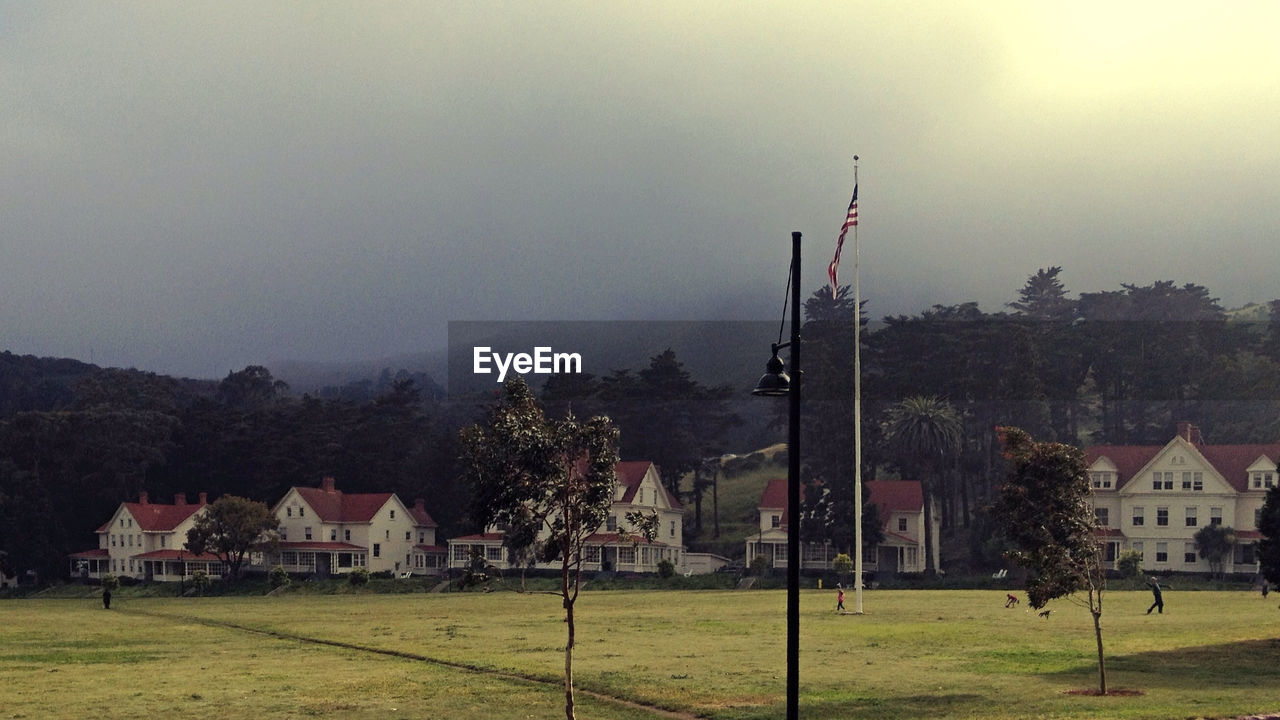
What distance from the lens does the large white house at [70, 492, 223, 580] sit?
154m

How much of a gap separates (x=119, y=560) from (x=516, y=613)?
92.2 m

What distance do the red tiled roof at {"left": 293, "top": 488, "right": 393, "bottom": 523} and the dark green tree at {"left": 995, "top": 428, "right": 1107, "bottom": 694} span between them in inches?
4614

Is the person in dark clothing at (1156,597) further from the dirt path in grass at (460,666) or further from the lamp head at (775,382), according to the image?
the lamp head at (775,382)

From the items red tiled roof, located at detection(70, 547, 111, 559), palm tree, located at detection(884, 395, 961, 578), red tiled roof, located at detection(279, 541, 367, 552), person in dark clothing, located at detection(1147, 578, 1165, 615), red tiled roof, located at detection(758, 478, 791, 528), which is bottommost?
red tiled roof, located at detection(70, 547, 111, 559)

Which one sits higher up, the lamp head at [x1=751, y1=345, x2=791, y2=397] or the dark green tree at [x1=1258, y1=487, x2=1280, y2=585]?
the lamp head at [x1=751, y1=345, x2=791, y2=397]

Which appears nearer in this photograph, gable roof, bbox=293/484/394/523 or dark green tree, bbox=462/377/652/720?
dark green tree, bbox=462/377/652/720

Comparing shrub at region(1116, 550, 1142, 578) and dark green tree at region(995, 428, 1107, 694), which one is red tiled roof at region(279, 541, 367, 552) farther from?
dark green tree at region(995, 428, 1107, 694)

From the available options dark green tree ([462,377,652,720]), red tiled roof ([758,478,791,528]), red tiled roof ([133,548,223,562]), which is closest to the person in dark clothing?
dark green tree ([462,377,652,720])

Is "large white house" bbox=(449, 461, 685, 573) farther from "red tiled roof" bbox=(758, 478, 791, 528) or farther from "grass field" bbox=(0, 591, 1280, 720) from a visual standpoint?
"grass field" bbox=(0, 591, 1280, 720)

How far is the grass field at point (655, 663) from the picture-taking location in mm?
40375

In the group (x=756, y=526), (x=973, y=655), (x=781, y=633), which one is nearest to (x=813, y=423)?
(x=756, y=526)

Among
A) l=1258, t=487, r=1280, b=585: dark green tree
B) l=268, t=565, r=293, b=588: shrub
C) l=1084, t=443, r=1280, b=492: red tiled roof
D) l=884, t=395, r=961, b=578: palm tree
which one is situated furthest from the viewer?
l=884, t=395, r=961, b=578: palm tree

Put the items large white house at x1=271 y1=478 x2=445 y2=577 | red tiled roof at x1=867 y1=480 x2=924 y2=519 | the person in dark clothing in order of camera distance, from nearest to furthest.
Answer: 1. the person in dark clothing
2. red tiled roof at x1=867 y1=480 x2=924 y2=519
3. large white house at x1=271 y1=478 x2=445 y2=577

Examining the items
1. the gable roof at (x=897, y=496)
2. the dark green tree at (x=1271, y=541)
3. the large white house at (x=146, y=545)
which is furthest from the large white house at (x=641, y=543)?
the dark green tree at (x=1271, y=541)
